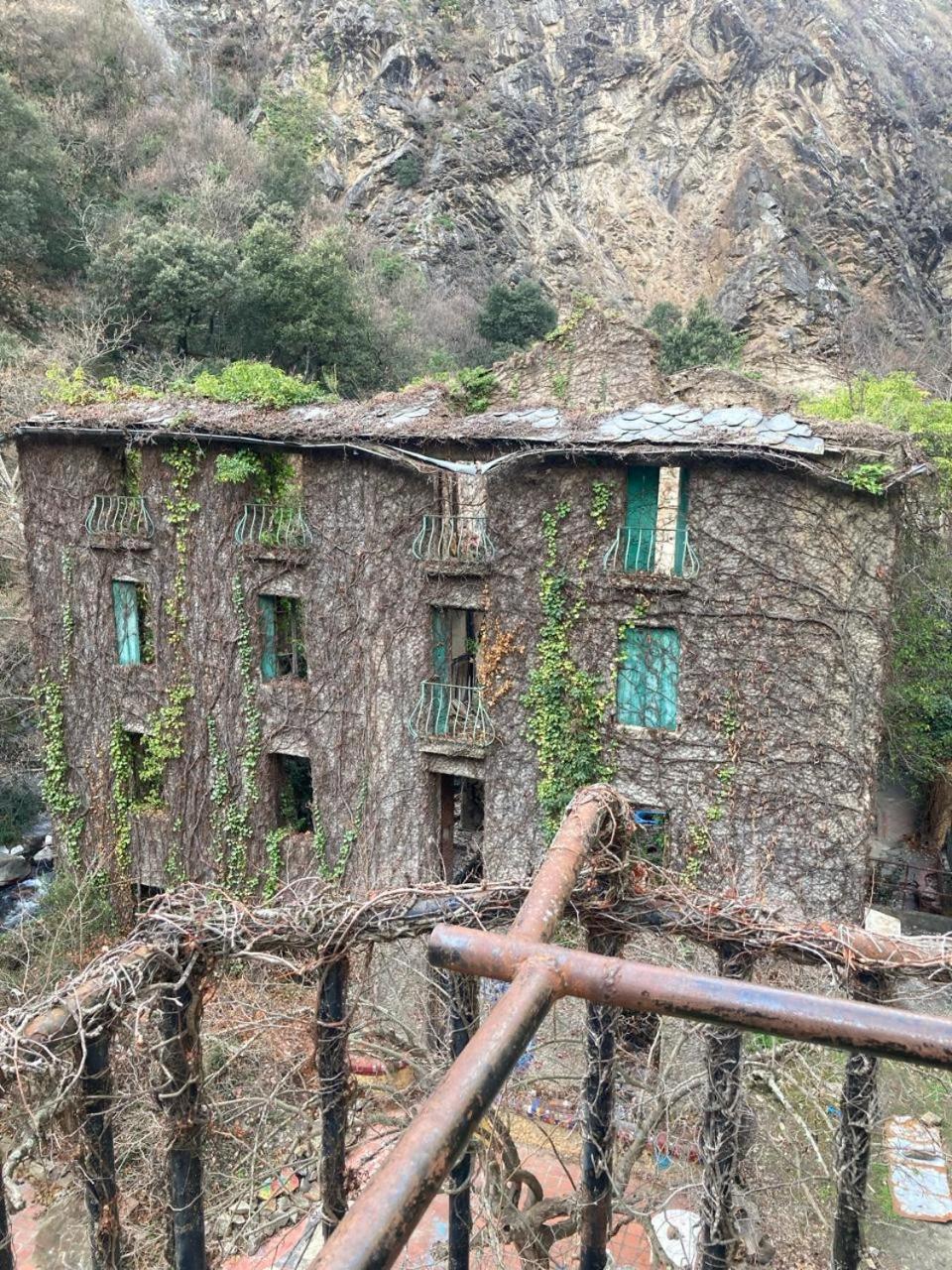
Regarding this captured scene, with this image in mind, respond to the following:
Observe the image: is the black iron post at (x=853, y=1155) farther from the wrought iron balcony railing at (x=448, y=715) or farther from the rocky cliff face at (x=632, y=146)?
the rocky cliff face at (x=632, y=146)

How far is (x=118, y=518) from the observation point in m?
15.7

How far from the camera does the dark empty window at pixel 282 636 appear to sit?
15.1 metres

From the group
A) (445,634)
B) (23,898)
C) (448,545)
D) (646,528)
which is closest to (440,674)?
(445,634)

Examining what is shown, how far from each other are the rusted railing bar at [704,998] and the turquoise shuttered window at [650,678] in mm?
10684

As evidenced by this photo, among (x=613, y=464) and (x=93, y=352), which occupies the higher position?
(x=93, y=352)

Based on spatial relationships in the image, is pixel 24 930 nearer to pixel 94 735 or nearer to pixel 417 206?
pixel 94 735

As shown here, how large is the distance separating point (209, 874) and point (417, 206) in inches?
1297

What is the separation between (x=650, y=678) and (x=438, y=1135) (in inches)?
449

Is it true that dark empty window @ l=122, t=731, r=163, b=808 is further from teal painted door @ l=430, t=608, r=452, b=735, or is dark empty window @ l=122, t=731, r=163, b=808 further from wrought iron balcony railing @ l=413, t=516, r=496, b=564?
wrought iron balcony railing @ l=413, t=516, r=496, b=564

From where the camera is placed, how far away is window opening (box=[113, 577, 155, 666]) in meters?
16.1

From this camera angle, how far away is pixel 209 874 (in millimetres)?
16188

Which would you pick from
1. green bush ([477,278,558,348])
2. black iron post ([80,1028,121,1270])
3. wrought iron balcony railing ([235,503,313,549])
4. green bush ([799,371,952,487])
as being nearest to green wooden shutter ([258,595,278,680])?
wrought iron balcony railing ([235,503,313,549])

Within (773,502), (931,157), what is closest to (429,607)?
(773,502)

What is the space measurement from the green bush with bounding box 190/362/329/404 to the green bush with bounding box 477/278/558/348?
19798 mm
